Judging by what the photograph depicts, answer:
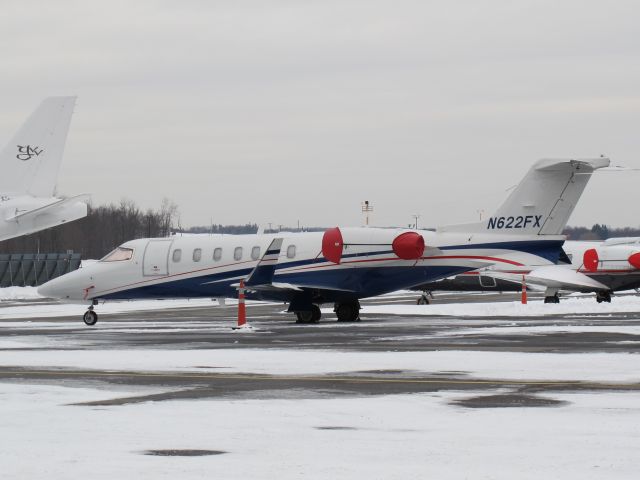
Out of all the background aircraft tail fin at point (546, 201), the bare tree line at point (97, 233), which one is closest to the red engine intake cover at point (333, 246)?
the background aircraft tail fin at point (546, 201)

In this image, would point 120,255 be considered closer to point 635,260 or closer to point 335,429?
point 635,260

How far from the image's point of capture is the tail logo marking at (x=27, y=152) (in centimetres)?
4453

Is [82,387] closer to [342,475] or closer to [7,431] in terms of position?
[7,431]

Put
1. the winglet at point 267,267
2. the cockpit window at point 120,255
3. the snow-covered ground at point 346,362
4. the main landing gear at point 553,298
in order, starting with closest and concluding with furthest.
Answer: the snow-covered ground at point 346,362 → the winglet at point 267,267 → the cockpit window at point 120,255 → the main landing gear at point 553,298

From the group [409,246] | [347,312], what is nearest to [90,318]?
[347,312]

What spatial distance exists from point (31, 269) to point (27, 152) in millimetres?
Result: 44499

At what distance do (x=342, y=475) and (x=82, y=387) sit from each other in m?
7.73

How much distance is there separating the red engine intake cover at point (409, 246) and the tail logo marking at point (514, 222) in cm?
208

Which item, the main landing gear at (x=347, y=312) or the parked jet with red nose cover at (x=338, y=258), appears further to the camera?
the main landing gear at (x=347, y=312)

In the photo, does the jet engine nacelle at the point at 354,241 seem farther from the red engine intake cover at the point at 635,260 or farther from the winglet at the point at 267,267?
the red engine intake cover at the point at 635,260

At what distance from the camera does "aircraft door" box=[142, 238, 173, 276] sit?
37375mm

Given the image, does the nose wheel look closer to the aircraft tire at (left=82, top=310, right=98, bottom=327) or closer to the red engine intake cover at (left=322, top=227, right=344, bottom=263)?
the aircraft tire at (left=82, top=310, right=98, bottom=327)

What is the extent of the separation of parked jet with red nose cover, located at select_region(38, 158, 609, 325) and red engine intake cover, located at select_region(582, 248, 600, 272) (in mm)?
17427

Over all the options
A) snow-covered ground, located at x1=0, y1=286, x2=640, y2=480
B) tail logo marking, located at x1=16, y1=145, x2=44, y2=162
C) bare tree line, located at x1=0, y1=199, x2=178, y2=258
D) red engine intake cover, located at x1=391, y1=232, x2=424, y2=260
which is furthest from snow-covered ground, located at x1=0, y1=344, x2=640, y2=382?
bare tree line, located at x1=0, y1=199, x2=178, y2=258
